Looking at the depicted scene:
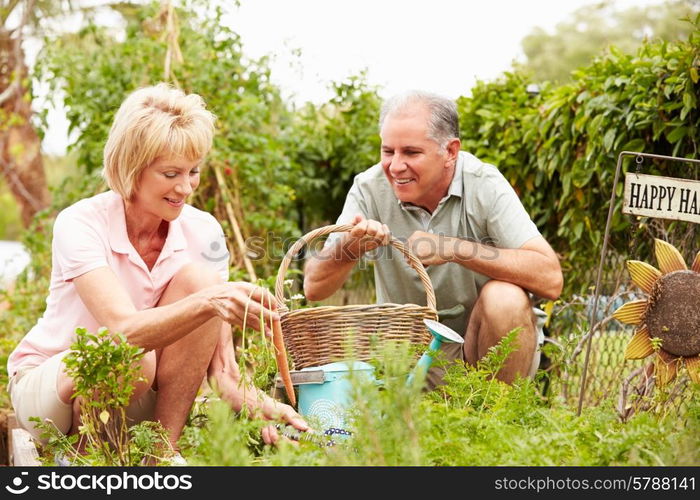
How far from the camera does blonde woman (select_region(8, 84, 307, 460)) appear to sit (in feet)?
7.26

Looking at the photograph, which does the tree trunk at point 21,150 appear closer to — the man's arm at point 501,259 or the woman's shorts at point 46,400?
the woman's shorts at point 46,400

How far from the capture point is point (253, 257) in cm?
505

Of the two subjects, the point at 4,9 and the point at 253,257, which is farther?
the point at 4,9

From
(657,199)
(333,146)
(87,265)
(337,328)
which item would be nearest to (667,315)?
(657,199)

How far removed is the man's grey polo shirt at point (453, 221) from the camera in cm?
283

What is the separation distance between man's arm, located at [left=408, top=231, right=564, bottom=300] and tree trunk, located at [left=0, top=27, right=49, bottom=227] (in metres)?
8.09

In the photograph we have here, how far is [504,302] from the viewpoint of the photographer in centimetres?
262

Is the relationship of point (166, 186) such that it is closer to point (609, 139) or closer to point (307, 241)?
point (307, 241)

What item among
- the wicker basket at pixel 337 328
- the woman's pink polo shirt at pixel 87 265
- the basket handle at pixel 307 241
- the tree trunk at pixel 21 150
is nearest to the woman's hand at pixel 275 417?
the wicker basket at pixel 337 328

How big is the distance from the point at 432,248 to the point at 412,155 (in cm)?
37

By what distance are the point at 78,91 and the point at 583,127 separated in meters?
3.10

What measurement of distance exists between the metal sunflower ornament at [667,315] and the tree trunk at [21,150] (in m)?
8.60
